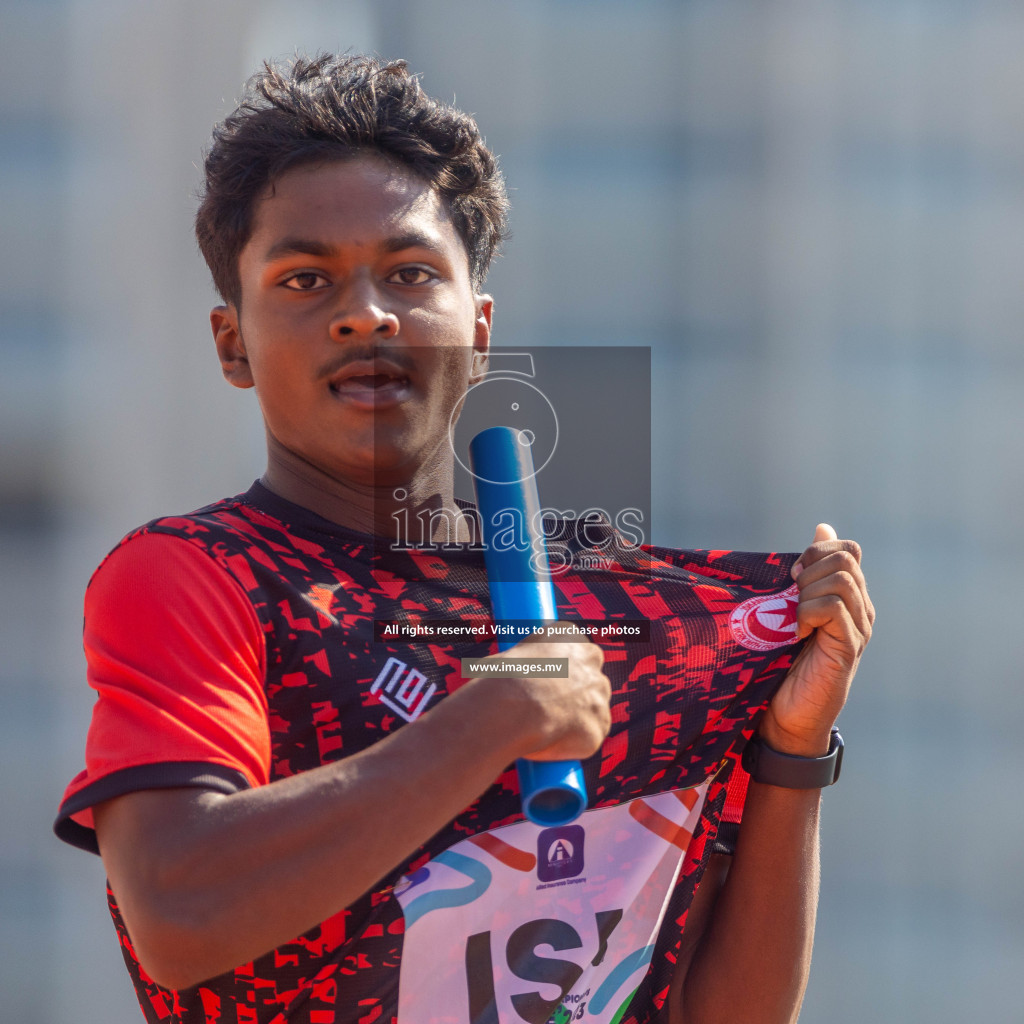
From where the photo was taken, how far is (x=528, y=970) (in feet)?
4.11

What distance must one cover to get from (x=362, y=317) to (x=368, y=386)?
8cm

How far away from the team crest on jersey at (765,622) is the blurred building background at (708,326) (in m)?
1.54

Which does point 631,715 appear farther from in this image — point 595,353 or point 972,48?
point 972,48

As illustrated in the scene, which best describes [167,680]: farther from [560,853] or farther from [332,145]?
[332,145]

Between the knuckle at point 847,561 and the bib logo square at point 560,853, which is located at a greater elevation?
the knuckle at point 847,561

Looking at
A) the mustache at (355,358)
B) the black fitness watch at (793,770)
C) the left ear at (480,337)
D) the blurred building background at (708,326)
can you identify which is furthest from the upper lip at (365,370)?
the blurred building background at (708,326)

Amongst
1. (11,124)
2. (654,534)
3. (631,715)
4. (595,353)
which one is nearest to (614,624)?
(631,715)

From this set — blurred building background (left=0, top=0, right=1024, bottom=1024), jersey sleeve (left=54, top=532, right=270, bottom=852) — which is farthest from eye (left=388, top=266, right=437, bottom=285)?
blurred building background (left=0, top=0, right=1024, bottom=1024)

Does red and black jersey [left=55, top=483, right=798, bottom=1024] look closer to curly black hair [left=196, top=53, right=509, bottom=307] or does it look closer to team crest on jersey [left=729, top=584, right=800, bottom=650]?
team crest on jersey [left=729, top=584, right=800, bottom=650]

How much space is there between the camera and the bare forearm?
144 centimetres

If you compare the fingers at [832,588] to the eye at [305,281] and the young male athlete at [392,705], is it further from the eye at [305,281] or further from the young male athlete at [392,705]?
the eye at [305,281]

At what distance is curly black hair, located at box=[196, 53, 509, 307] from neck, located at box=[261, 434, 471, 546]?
25 centimetres

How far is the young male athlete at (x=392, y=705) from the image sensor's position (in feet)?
3.21

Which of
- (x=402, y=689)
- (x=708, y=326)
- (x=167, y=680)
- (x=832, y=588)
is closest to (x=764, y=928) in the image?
(x=832, y=588)
